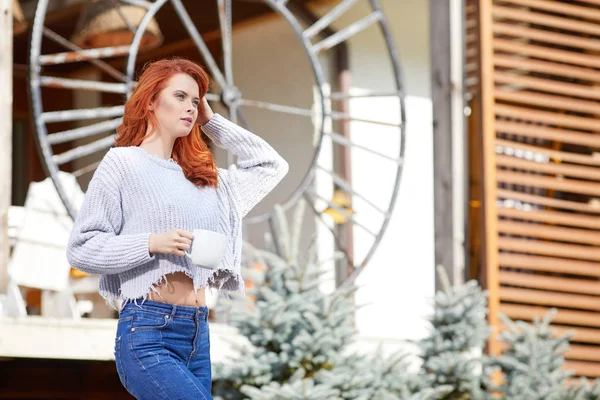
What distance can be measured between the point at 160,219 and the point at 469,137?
5.26 metres

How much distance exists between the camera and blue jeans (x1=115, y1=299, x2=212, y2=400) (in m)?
2.10

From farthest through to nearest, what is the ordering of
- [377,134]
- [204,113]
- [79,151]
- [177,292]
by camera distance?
1. [377,134]
2. [79,151]
3. [204,113]
4. [177,292]

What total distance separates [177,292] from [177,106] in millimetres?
376

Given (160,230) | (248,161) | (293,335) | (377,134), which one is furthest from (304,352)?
(377,134)

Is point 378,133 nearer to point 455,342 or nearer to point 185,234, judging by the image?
point 455,342

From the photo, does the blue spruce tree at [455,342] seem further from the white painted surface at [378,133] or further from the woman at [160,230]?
the white painted surface at [378,133]

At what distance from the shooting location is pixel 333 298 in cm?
452

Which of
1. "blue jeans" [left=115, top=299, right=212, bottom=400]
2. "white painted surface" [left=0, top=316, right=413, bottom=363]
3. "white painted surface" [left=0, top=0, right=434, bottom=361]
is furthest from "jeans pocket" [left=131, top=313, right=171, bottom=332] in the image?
"white painted surface" [left=0, top=0, right=434, bottom=361]

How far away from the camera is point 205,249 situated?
6.86 feet

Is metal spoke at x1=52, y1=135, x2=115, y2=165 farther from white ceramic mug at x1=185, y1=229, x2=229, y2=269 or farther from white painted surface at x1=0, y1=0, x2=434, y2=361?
white painted surface at x1=0, y1=0, x2=434, y2=361

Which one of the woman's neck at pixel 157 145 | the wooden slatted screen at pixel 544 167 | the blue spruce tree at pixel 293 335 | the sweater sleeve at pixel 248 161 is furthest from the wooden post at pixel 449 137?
the woman's neck at pixel 157 145

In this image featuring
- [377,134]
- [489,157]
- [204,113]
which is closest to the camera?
[204,113]

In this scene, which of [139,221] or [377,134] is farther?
[377,134]

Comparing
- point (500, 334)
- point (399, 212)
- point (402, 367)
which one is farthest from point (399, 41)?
point (402, 367)
